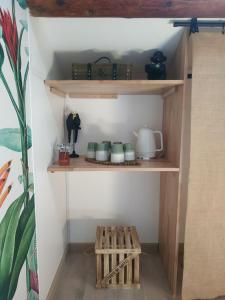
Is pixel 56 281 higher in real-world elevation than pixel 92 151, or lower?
lower

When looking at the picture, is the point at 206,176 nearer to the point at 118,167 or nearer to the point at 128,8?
the point at 118,167

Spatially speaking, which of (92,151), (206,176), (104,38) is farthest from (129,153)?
(104,38)

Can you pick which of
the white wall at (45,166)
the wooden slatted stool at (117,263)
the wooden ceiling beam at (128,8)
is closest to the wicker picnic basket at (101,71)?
the white wall at (45,166)

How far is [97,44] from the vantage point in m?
1.37

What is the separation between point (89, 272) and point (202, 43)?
5.54 feet

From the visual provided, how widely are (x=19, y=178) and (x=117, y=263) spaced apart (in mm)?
939

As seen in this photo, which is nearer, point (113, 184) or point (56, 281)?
point (56, 281)

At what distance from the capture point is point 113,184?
187cm

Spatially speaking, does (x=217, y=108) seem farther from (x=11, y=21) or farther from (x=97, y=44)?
(x=11, y=21)

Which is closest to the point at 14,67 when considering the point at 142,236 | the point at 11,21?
the point at 11,21

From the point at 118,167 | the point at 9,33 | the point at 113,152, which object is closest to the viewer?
the point at 9,33

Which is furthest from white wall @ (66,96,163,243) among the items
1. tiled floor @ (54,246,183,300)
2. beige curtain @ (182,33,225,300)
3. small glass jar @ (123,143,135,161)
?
beige curtain @ (182,33,225,300)

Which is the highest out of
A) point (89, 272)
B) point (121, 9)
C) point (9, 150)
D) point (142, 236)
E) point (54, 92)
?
point (121, 9)

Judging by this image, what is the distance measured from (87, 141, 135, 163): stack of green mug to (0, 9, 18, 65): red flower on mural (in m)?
0.77
